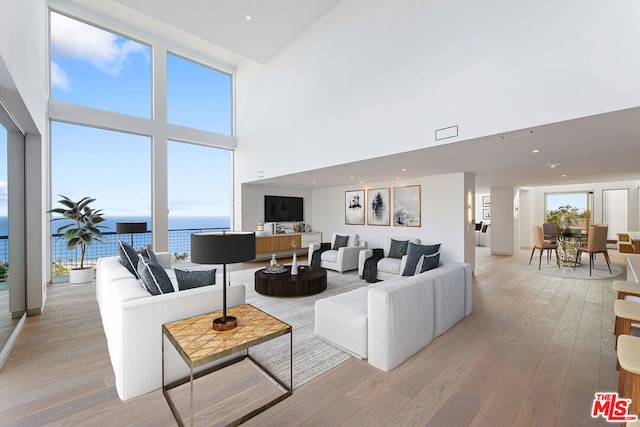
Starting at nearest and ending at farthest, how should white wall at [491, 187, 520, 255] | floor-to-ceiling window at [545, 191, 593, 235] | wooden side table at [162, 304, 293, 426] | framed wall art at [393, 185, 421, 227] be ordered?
1. wooden side table at [162, 304, 293, 426]
2. framed wall art at [393, 185, 421, 227]
3. white wall at [491, 187, 520, 255]
4. floor-to-ceiling window at [545, 191, 593, 235]

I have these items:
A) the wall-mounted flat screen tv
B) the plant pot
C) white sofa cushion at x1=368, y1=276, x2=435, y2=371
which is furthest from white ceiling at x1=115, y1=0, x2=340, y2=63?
white sofa cushion at x1=368, y1=276, x2=435, y2=371

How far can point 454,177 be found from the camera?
19.0ft

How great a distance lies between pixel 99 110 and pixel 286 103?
3982 mm

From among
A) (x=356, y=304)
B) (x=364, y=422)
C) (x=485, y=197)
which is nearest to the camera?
(x=364, y=422)

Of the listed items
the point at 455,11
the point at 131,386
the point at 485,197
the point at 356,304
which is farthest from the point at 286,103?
the point at 485,197

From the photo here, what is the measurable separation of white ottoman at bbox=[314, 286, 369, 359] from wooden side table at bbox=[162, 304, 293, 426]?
2.30 ft

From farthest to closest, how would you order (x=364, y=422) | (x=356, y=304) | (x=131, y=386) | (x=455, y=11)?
(x=455, y=11)
(x=356, y=304)
(x=131, y=386)
(x=364, y=422)

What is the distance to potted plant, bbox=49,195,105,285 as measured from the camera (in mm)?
5016

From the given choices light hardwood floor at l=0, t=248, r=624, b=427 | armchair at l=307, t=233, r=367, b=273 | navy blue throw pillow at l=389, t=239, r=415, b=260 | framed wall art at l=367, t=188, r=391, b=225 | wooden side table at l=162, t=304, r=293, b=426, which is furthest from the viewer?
framed wall art at l=367, t=188, r=391, b=225

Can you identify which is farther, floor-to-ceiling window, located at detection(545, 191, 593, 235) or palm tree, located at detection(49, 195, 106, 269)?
floor-to-ceiling window, located at detection(545, 191, 593, 235)

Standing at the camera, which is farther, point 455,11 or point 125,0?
point 125,0

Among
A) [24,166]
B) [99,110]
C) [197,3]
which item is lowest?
[24,166]

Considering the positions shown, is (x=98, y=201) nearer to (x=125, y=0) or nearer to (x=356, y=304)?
(x=125, y=0)

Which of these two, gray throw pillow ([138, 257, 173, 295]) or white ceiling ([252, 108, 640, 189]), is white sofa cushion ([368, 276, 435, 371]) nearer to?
gray throw pillow ([138, 257, 173, 295])
